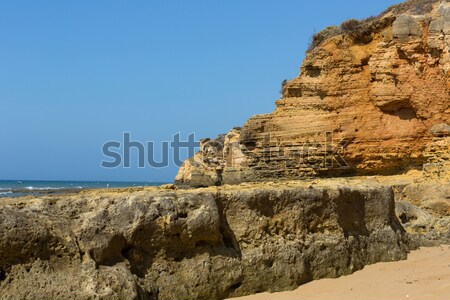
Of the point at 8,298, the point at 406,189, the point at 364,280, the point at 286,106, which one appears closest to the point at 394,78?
the point at 286,106

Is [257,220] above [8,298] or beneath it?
above

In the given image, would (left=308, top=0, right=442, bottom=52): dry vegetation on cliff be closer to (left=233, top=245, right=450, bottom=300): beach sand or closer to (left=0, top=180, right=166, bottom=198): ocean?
(left=0, top=180, right=166, bottom=198): ocean

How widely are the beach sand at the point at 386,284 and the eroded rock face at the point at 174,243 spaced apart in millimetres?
172

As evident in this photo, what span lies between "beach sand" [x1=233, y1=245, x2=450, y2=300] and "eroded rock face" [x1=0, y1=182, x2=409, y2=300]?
0.56 feet

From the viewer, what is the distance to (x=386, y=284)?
265 inches

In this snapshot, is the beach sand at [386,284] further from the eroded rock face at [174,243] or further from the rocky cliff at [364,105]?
the rocky cliff at [364,105]

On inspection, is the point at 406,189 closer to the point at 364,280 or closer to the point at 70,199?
the point at 364,280

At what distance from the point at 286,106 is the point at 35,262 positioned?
1512 centimetres

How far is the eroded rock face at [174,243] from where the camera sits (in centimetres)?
507

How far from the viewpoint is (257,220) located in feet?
21.6

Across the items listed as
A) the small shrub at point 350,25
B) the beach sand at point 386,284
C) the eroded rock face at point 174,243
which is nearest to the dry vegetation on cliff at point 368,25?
the small shrub at point 350,25

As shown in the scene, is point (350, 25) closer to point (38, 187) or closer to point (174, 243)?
point (174, 243)

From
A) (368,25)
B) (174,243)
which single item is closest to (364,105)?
(368,25)

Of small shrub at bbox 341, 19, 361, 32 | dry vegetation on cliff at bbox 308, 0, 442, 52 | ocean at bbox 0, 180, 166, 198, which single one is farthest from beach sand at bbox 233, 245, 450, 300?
small shrub at bbox 341, 19, 361, 32
